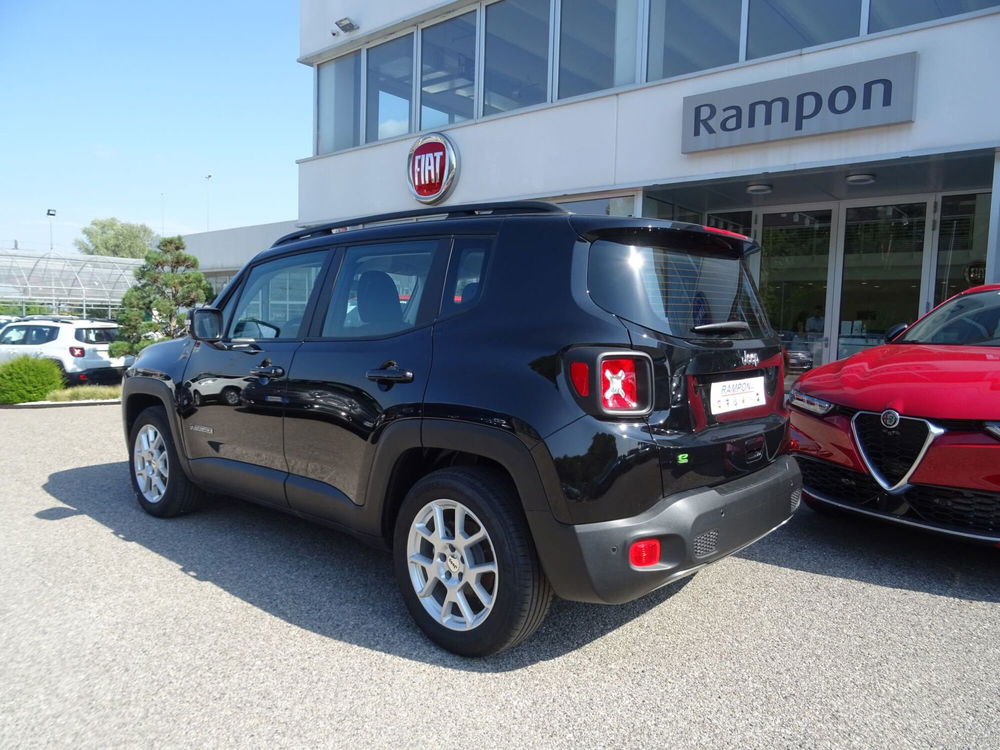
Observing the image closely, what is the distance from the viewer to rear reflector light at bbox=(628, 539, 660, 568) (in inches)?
98.5

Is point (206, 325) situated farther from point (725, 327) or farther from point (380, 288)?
point (725, 327)

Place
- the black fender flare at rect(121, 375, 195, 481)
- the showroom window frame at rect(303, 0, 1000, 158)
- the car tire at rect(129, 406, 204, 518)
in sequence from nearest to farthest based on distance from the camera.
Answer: the black fender flare at rect(121, 375, 195, 481)
the car tire at rect(129, 406, 204, 518)
the showroom window frame at rect(303, 0, 1000, 158)

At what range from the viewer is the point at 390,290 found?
3367mm

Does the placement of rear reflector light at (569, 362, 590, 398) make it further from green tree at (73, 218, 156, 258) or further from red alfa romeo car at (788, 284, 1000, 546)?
green tree at (73, 218, 156, 258)

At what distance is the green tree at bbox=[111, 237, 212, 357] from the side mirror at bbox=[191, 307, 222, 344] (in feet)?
38.0

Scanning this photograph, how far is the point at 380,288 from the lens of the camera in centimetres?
342

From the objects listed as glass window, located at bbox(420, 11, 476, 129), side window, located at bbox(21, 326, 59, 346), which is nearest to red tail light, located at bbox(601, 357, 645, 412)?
glass window, located at bbox(420, 11, 476, 129)

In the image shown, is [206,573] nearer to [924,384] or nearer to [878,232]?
[924,384]

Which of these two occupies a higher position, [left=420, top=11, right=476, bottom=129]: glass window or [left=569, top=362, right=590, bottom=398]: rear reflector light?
[left=420, top=11, right=476, bottom=129]: glass window

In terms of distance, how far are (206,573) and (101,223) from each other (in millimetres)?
93662

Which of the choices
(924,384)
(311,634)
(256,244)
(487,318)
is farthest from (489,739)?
(256,244)

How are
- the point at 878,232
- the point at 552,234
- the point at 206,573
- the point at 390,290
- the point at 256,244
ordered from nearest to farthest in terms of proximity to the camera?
the point at 552,234, the point at 390,290, the point at 206,573, the point at 878,232, the point at 256,244

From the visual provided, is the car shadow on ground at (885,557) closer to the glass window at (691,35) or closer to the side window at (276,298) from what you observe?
the side window at (276,298)

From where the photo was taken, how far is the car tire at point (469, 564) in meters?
2.65
